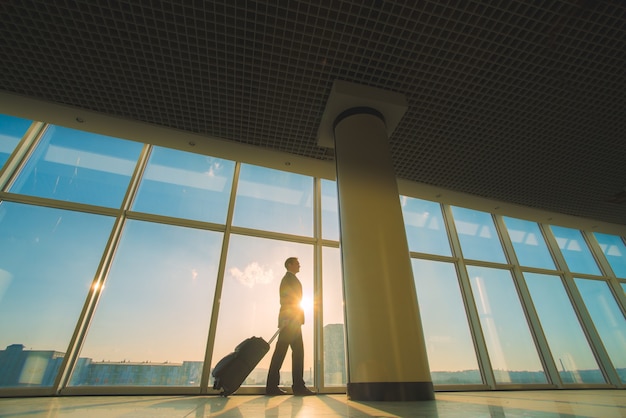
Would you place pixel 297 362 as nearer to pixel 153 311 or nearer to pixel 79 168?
pixel 153 311

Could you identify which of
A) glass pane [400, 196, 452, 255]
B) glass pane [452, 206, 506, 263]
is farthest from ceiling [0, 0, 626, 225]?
glass pane [452, 206, 506, 263]

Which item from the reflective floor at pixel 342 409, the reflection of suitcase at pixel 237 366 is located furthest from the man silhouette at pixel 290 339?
the reflective floor at pixel 342 409

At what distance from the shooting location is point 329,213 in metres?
4.43

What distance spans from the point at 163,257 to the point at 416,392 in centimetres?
300

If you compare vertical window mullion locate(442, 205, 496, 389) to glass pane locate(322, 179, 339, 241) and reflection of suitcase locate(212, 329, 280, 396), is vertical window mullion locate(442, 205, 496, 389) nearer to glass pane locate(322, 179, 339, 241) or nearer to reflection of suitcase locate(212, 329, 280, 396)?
glass pane locate(322, 179, 339, 241)

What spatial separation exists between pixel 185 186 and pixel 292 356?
106 inches

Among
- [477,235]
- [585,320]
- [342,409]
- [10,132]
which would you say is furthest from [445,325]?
[10,132]

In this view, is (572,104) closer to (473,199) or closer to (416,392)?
(473,199)

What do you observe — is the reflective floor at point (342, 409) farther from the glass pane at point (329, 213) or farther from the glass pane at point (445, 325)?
the glass pane at point (329, 213)

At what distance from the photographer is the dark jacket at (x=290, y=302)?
2855 mm

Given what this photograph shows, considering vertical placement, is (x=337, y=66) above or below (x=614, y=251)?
above

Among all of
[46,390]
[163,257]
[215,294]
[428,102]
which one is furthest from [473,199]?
[46,390]

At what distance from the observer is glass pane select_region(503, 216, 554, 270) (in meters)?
5.31

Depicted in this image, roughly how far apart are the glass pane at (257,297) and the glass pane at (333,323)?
0.20m
